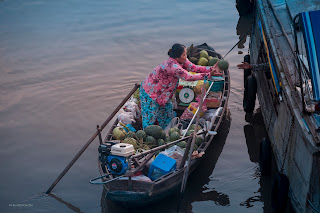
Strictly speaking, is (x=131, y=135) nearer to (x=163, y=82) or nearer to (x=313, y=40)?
(x=163, y=82)

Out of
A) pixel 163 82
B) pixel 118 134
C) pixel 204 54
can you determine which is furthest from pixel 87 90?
pixel 118 134

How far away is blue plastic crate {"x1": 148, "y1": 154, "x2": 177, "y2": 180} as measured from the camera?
20.2 ft

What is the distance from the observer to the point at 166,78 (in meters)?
7.32

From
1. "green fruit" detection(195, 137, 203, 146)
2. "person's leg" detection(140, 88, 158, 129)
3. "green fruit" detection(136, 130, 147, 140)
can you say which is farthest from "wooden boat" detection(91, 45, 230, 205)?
"person's leg" detection(140, 88, 158, 129)

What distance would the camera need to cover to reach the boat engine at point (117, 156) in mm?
5715

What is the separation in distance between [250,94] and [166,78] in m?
2.48

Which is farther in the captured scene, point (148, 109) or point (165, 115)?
point (165, 115)

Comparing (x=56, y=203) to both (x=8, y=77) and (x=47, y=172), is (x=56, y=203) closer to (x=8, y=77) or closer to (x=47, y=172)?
(x=47, y=172)

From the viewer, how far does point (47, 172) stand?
771 centimetres

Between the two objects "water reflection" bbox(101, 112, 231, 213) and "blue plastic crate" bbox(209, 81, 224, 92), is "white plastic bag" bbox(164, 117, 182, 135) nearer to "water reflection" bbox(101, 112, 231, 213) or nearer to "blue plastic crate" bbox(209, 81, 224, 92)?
"water reflection" bbox(101, 112, 231, 213)

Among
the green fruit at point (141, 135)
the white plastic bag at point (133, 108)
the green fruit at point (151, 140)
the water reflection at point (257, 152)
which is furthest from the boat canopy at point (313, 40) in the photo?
the white plastic bag at point (133, 108)

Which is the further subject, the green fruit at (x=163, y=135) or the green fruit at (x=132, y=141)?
the green fruit at (x=163, y=135)

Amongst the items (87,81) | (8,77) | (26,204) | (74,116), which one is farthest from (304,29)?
(8,77)

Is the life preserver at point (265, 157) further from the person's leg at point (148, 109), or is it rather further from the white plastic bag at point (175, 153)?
the person's leg at point (148, 109)
